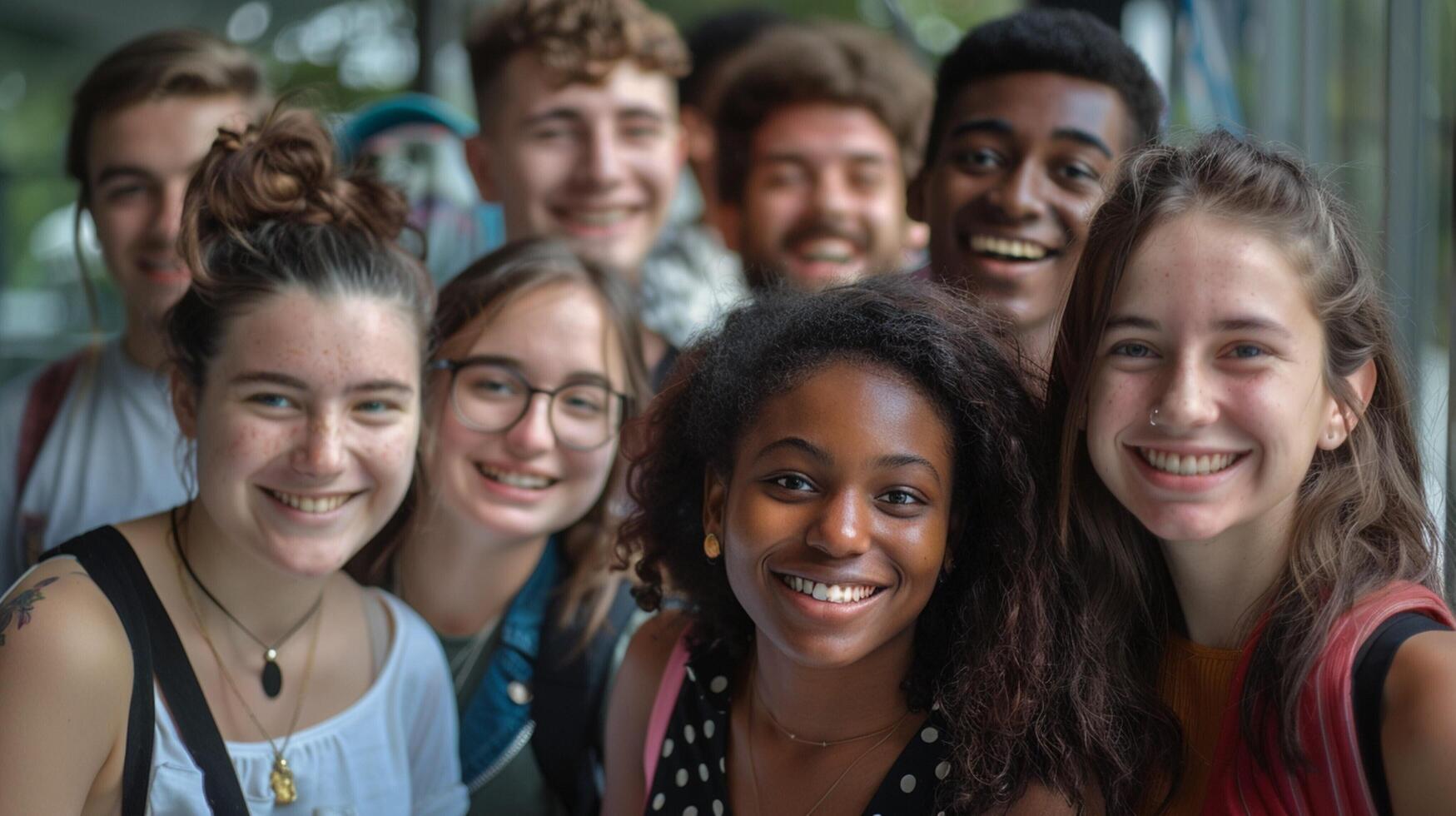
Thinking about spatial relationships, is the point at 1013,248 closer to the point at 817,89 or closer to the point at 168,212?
the point at 817,89

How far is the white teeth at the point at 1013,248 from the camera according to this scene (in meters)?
2.58

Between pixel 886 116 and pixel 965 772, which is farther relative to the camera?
pixel 886 116

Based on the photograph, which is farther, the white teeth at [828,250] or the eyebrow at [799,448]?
the white teeth at [828,250]

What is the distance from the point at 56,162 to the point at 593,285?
12.5 ft

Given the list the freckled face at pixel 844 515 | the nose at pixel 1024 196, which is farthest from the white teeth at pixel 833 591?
the nose at pixel 1024 196

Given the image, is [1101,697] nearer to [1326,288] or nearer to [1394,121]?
[1326,288]

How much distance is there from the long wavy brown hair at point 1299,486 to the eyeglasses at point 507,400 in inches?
40.3

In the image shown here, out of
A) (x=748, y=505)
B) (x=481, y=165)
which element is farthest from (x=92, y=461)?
(x=748, y=505)

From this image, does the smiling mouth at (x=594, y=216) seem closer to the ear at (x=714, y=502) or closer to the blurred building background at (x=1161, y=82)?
the blurred building background at (x=1161, y=82)

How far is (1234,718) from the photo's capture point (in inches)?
69.3

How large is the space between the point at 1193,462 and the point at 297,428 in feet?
4.55

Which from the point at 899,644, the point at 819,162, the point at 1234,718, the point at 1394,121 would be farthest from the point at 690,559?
the point at 1394,121

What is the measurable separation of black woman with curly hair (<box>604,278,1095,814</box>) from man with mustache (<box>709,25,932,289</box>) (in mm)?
1084

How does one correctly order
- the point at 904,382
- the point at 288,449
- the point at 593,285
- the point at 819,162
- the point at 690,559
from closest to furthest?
the point at 904,382 < the point at 288,449 < the point at 690,559 < the point at 593,285 < the point at 819,162
